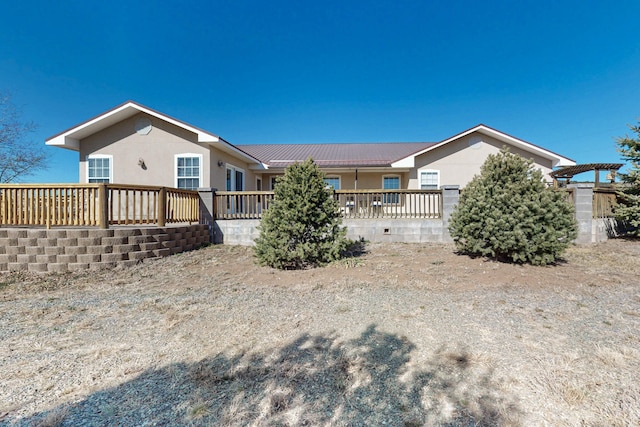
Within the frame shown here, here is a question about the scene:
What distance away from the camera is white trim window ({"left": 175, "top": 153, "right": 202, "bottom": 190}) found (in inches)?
404

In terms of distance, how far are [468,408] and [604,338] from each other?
206 centimetres

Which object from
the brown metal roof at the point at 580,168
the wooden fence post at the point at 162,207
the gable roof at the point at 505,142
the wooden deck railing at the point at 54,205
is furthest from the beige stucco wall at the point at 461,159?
the wooden deck railing at the point at 54,205

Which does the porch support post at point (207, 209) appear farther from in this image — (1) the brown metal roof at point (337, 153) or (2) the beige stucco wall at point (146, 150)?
(1) the brown metal roof at point (337, 153)

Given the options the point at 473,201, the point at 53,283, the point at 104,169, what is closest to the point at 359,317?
the point at 473,201

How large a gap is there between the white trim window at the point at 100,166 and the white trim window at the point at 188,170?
2371mm

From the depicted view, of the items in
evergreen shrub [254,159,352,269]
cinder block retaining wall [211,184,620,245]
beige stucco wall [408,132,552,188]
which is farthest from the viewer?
beige stucco wall [408,132,552,188]

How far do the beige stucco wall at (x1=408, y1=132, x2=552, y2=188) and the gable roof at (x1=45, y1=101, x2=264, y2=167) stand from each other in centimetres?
874

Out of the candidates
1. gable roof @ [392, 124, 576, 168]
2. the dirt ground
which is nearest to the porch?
the dirt ground

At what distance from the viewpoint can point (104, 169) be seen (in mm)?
10328

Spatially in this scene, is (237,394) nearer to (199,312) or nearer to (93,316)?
(199,312)

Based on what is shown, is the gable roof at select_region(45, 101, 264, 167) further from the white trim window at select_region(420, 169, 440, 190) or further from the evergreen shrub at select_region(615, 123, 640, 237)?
the evergreen shrub at select_region(615, 123, 640, 237)

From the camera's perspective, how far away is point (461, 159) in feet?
42.6

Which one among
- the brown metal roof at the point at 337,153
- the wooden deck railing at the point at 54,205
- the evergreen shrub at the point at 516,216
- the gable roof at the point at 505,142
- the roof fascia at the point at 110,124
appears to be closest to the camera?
the evergreen shrub at the point at 516,216

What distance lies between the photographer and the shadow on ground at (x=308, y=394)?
186cm
